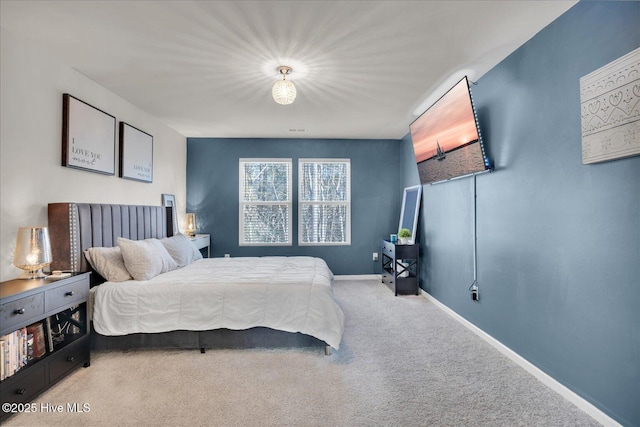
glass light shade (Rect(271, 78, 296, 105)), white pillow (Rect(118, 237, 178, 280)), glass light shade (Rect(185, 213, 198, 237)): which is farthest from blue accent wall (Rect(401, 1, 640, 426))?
glass light shade (Rect(185, 213, 198, 237))

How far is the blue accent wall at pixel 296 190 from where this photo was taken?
5.59 meters

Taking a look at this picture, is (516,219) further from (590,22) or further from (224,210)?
(224,210)

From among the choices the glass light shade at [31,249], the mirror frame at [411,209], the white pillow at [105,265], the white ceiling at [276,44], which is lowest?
the white pillow at [105,265]

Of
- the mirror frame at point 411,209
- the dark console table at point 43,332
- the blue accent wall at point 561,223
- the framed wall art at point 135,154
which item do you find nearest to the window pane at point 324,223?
the mirror frame at point 411,209

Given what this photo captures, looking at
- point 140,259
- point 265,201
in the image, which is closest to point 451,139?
point 140,259

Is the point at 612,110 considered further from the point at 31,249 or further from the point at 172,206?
the point at 172,206

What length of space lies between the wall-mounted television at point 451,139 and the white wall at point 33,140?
3439mm

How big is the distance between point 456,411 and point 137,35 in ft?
10.9

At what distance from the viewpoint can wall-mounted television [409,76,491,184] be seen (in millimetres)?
2883

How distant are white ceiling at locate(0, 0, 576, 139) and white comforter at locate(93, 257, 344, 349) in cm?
191

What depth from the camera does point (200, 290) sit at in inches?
109

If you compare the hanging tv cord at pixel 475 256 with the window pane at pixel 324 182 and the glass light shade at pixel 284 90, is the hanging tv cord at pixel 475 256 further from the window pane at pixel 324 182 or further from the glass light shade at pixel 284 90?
the window pane at pixel 324 182

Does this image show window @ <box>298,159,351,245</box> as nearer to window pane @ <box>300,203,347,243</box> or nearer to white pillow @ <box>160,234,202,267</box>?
window pane @ <box>300,203,347,243</box>

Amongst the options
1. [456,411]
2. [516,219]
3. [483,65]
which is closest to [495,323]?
[516,219]
